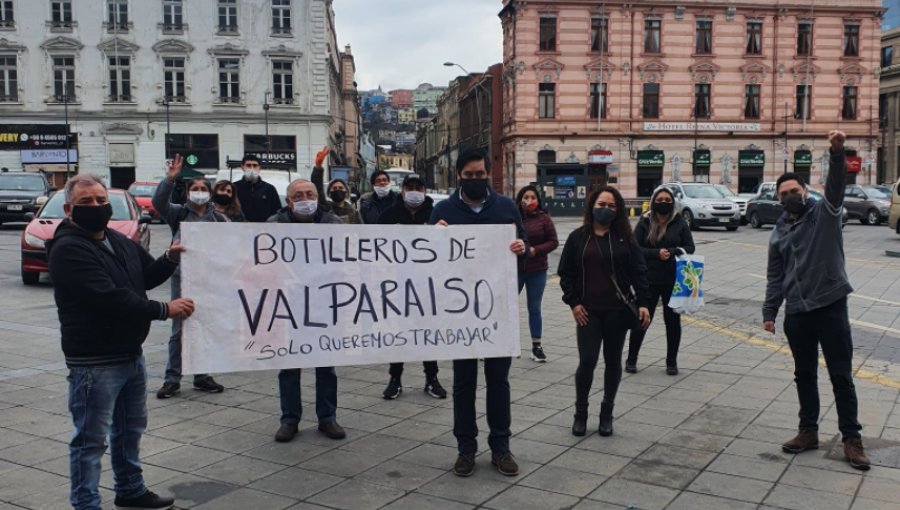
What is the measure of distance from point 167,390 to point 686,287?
16.7ft

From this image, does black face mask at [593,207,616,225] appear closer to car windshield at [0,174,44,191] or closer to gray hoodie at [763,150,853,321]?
gray hoodie at [763,150,853,321]

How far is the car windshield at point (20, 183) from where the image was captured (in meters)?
26.1

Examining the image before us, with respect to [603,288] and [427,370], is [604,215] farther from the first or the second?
[427,370]

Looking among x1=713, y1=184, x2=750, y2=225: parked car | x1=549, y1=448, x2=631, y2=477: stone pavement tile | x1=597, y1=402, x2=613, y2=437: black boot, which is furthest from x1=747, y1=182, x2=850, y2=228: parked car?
x1=549, y1=448, x2=631, y2=477: stone pavement tile

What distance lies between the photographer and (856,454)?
534 cm

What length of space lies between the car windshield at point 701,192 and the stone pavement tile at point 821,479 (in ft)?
84.9

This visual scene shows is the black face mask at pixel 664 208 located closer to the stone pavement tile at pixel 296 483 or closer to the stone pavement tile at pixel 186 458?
the stone pavement tile at pixel 296 483

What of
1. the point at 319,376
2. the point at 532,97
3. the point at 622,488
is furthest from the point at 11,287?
the point at 532,97

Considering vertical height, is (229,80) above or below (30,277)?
above

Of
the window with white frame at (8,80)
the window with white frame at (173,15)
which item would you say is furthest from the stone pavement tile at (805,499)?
the window with white frame at (8,80)

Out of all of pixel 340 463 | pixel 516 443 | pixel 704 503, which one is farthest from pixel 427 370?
pixel 704 503

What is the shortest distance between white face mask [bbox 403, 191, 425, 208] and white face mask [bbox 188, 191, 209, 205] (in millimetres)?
1789

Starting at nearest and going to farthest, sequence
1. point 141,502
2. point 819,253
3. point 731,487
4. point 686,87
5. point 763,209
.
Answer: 1. point 141,502
2. point 731,487
3. point 819,253
4. point 763,209
5. point 686,87

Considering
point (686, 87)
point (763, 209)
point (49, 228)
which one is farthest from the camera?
point (686, 87)
